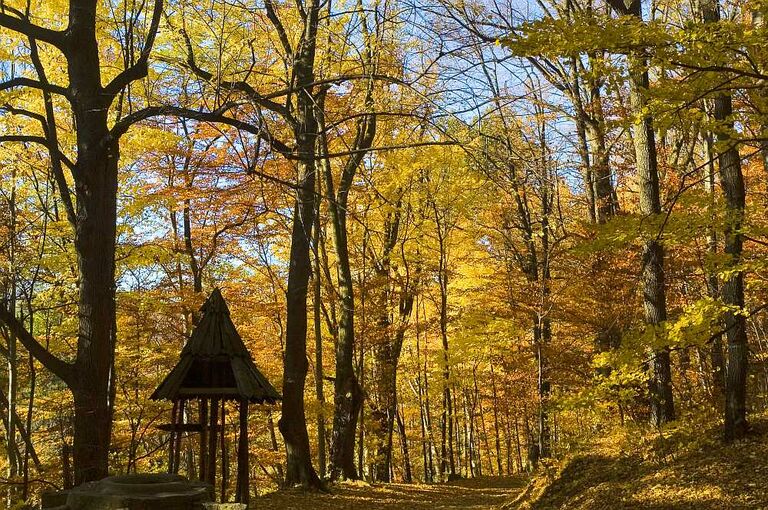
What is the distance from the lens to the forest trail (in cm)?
953

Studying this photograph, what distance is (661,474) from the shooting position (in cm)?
769

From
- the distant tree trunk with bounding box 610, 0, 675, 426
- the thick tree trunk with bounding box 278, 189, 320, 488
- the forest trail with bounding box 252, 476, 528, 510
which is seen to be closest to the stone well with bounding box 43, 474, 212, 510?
the forest trail with bounding box 252, 476, 528, 510

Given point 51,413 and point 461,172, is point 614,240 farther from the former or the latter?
point 51,413

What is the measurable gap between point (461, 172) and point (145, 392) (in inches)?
399

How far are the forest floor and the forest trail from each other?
1880mm

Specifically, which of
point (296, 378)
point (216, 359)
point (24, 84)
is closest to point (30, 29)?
point (24, 84)

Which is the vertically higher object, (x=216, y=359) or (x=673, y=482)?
(x=216, y=359)

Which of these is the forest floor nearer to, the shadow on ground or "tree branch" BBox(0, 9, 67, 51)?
the shadow on ground

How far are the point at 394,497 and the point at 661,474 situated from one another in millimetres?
5103

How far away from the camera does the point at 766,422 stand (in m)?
8.13

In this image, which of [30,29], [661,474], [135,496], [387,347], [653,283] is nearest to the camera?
[135,496]

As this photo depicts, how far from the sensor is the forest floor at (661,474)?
6594 millimetres

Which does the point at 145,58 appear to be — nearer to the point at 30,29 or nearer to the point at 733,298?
the point at 30,29

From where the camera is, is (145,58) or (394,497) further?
(394,497)
